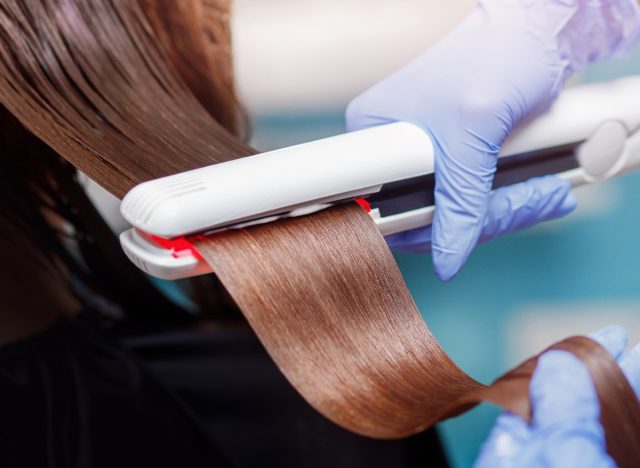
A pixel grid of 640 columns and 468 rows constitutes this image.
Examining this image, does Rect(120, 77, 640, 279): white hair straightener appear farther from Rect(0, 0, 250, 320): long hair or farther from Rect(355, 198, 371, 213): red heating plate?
Rect(0, 0, 250, 320): long hair

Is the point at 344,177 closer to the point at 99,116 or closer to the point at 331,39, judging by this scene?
the point at 99,116

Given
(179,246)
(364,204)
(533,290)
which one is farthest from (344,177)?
(533,290)

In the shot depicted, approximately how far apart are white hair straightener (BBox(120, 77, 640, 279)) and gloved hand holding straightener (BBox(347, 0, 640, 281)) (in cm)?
3

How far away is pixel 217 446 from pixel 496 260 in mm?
620

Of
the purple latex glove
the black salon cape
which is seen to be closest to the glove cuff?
the purple latex glove

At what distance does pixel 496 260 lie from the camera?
4.28 feet

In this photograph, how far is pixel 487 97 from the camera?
0.86 meters

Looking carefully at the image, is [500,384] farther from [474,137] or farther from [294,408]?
[294,408]

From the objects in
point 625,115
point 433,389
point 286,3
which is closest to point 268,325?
point 433,389

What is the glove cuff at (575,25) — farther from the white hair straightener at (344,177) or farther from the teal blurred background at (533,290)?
the teal blurred background at (533,290)

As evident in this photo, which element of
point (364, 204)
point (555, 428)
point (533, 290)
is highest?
point (364, 204)

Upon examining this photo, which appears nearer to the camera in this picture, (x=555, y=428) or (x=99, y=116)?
(x=555, y=428)

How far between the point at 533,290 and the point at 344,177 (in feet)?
2.41

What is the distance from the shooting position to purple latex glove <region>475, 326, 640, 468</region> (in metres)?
0.59
